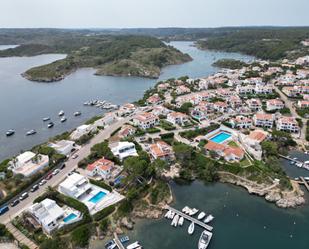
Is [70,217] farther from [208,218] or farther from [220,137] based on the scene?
[220,137]

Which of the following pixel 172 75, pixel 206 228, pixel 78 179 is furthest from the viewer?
pixel 172 75

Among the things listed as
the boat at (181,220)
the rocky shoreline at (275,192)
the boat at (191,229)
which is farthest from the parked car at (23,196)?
the rocky shoreline at (275,192)

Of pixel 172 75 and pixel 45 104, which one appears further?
pixel 172 75

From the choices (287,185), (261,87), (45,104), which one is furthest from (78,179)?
(261,87)

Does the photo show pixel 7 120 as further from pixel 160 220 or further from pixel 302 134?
pixel 302 134

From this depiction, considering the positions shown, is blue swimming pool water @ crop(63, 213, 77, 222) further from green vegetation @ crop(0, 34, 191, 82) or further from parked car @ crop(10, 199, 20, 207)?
green vegetation @ crop(0, 34, 191, 82)
